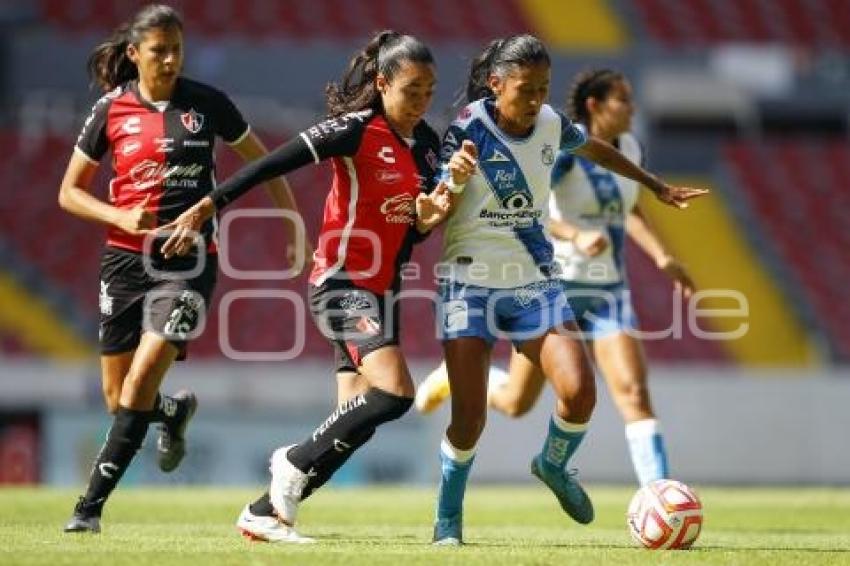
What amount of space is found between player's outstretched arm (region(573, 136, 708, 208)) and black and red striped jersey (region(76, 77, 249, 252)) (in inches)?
72.8

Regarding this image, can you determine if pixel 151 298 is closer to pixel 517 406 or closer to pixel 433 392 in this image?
pixel 517 406

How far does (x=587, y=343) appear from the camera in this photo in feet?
34.7

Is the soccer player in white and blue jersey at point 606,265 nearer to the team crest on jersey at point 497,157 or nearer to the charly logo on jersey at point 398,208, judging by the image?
the team crest on jersey at point 497,157

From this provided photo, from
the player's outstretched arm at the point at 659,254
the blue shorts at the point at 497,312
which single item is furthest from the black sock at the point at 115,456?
the player's outstretched arm at the point at 659,254

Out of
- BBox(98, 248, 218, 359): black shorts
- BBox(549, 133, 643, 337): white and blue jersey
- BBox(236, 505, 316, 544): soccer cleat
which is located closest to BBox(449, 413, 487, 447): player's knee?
BBox(236, 505, 316, 544): soccer cleat

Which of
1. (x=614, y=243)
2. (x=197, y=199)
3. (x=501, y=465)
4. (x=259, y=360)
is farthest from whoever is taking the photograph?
(x=259, y=360)

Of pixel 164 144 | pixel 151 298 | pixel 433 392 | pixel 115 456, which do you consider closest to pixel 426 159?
pixel 164 144

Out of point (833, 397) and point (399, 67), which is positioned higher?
point (399, 67)

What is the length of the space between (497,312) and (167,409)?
2.14 metres

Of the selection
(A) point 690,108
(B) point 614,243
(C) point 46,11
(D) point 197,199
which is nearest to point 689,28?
(A) point 690,108

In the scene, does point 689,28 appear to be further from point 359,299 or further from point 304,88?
point 359,299

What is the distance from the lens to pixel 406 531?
9.42 metres

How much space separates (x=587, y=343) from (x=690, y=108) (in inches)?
581

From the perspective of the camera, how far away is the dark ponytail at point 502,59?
7766 millimetres
